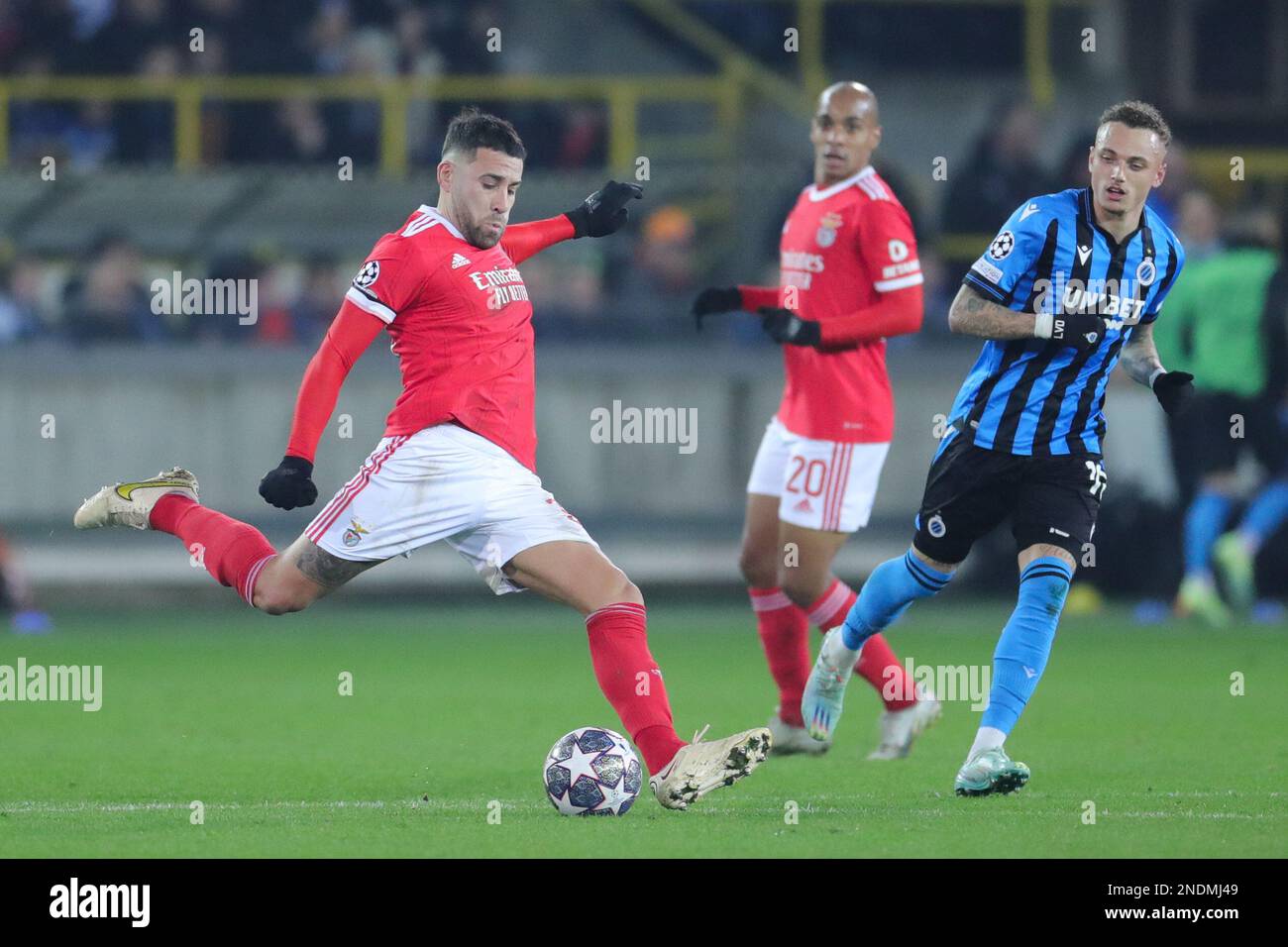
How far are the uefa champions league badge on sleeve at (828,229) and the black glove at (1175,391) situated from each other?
1.56 meters

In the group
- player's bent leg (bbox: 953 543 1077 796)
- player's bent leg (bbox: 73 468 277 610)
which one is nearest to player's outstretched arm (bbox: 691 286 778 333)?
player's bent leg (bbox: 953 543 1077 796)

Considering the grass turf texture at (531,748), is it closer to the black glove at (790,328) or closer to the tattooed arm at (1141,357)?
→ the tattooed arm at (1141,357)

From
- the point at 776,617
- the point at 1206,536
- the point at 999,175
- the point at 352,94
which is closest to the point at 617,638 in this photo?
the point at 776,617

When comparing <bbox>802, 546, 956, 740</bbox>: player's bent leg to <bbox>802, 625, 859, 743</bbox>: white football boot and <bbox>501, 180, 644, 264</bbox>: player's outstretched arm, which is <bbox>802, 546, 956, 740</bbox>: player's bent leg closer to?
<bbox>802, 625, 859, 743</bbox>: white football boot

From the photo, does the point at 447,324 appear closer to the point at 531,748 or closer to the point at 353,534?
the point at 353,534

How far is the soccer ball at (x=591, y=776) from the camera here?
659cm

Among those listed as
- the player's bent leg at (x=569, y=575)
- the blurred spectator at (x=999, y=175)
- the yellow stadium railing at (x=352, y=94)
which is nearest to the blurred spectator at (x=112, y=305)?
the yellow stadium railing at (x=352, y=94)

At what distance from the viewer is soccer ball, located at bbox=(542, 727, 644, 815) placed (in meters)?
6.59

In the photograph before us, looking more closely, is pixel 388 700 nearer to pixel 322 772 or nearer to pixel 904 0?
pixel 322 772

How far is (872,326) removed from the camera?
8.04 metres

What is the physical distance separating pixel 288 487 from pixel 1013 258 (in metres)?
2.42

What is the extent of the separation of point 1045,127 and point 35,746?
12548 millimetres

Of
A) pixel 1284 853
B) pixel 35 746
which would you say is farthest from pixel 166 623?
pixel 1284 853

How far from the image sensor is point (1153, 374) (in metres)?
7.29
